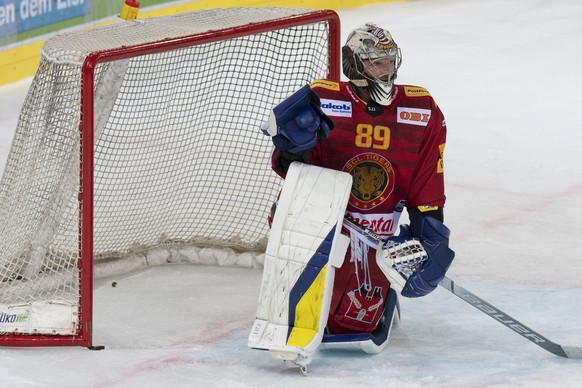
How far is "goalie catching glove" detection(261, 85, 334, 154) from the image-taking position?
3.21m

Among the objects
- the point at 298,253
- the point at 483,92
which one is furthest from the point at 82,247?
the point at 483,92

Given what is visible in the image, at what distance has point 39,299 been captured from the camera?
3637mm

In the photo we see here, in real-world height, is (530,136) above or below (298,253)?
below

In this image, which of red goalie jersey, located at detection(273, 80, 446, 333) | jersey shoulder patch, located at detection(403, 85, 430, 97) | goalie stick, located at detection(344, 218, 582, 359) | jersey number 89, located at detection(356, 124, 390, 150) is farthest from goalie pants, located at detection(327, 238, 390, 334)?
jersey shoulder patch, located at detection(403, 85, 430, 97)

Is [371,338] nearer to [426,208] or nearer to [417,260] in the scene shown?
[417,260]

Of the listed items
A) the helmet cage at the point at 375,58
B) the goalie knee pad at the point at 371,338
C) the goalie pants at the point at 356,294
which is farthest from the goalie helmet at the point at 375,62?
the goalie knee pad at the point at 371,338

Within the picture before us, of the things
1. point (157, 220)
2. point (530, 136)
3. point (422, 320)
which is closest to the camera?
point (422, 320)

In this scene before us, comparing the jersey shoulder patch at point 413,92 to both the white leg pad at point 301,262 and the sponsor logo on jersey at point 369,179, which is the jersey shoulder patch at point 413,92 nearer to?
the sponsor logo on jersey at point 369,179

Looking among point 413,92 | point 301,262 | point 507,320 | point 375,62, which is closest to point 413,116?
point 413,92

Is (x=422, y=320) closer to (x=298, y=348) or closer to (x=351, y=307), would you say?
(x=351, y=307)

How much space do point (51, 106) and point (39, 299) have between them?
53 cm

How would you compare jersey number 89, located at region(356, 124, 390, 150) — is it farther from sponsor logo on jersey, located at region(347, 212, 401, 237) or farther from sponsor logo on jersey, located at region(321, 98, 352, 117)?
sponsor logo on jersey, located at region(347, 212, 401, 237)

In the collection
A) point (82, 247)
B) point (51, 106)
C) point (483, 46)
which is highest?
point (51, 106)

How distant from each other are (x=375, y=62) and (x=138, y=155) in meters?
1.32
